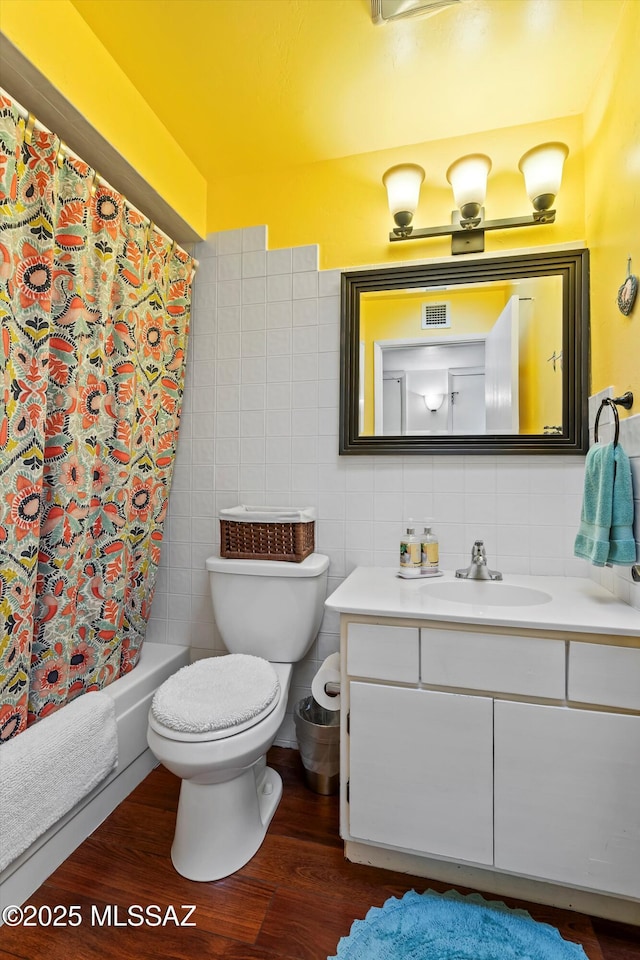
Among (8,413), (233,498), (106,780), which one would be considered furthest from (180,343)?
(106,780)

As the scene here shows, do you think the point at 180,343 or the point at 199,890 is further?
the point at 180,343

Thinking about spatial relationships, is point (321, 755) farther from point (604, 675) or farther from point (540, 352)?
point (540, 352)

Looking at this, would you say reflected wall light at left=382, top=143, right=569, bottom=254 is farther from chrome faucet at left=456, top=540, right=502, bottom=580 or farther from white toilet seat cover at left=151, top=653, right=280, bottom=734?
white toilet seat cover at left=151, top=653, right=280, bottom=734

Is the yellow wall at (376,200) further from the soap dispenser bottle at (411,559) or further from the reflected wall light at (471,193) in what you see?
the soap dispenser bottle at (411,559)

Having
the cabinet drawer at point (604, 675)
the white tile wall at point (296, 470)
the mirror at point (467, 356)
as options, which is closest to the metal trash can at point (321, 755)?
the white tile wall at point (296, 470)

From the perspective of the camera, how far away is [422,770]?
1198mm

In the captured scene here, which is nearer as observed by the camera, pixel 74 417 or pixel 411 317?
pixel 74 417

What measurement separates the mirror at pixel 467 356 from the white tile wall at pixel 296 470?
0.07m

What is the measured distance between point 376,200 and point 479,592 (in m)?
1.51

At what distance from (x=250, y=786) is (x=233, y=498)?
1.00 m

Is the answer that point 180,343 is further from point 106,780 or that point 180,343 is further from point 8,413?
point 106,780

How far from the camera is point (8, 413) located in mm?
1117

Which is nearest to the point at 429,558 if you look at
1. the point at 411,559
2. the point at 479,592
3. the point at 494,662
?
the point at 411,559

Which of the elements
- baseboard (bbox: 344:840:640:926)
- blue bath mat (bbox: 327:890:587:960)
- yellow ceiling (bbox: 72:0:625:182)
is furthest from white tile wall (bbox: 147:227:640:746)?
blue bath mat (bbox: 327:890:587:960)
